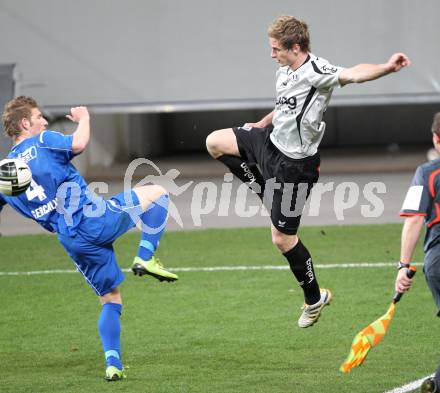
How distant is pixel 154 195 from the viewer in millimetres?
7000

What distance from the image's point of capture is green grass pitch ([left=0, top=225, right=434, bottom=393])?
6.68 m

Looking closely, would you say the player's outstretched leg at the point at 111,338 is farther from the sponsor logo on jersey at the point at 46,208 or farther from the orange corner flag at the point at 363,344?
the orange corner flag at the point at 363,344

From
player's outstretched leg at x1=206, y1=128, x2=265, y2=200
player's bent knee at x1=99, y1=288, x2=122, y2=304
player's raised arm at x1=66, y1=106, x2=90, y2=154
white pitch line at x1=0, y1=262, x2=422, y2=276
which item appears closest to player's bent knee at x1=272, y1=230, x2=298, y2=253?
player's outstretched leg at x1=206, y1=128, x2=265, y2=200

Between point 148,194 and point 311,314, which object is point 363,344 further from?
point 148,194

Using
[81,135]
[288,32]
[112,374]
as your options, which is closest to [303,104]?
[288,32]

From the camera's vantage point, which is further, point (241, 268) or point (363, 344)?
point (241, 268)

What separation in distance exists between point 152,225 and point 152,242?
0.16 m

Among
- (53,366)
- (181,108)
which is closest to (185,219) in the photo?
(181,108)

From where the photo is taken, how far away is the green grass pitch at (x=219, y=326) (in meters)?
6.68

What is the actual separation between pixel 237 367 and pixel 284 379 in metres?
0.49

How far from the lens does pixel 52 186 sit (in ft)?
21.4

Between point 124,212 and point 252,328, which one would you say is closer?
point 124,212

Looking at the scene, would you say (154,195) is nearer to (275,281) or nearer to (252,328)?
(252,328)

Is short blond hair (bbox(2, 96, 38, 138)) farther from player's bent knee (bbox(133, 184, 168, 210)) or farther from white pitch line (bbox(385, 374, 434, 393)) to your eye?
white pitch line (bbox(385, 374, 434, 393))
